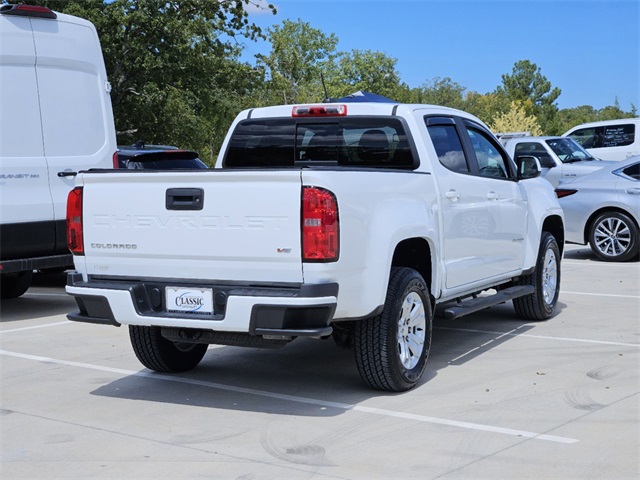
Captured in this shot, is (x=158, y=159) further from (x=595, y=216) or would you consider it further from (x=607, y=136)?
(x=607, y=136)

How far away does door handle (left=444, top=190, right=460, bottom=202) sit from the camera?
7289 mm

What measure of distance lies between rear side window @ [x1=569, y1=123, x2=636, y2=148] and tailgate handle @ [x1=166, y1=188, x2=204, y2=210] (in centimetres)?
1867

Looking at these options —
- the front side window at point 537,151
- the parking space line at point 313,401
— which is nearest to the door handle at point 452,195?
the parking space line at point 313,401

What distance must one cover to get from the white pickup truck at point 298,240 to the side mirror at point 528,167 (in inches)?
47.3

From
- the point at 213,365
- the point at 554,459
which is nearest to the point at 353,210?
the point at 554,459

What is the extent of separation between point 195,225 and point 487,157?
3.40 meters

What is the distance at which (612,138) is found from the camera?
23.2 m

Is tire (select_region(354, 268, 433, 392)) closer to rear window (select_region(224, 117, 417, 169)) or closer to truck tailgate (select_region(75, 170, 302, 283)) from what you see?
truck tailgate (select_region(75, 170, 302, 283))

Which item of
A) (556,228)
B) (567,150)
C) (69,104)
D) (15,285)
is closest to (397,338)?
(556,228)

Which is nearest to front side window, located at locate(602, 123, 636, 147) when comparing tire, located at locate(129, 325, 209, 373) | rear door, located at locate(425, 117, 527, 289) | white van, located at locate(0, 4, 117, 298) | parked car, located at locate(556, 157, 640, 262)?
parked car, located at locate(556, 157, 640, 262)

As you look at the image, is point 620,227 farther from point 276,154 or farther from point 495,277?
point 276,154

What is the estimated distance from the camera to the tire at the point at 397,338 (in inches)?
249

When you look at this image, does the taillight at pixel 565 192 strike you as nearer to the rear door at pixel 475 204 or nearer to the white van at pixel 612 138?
the rear door at pixel 475 204

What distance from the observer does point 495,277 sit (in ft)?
27.4
